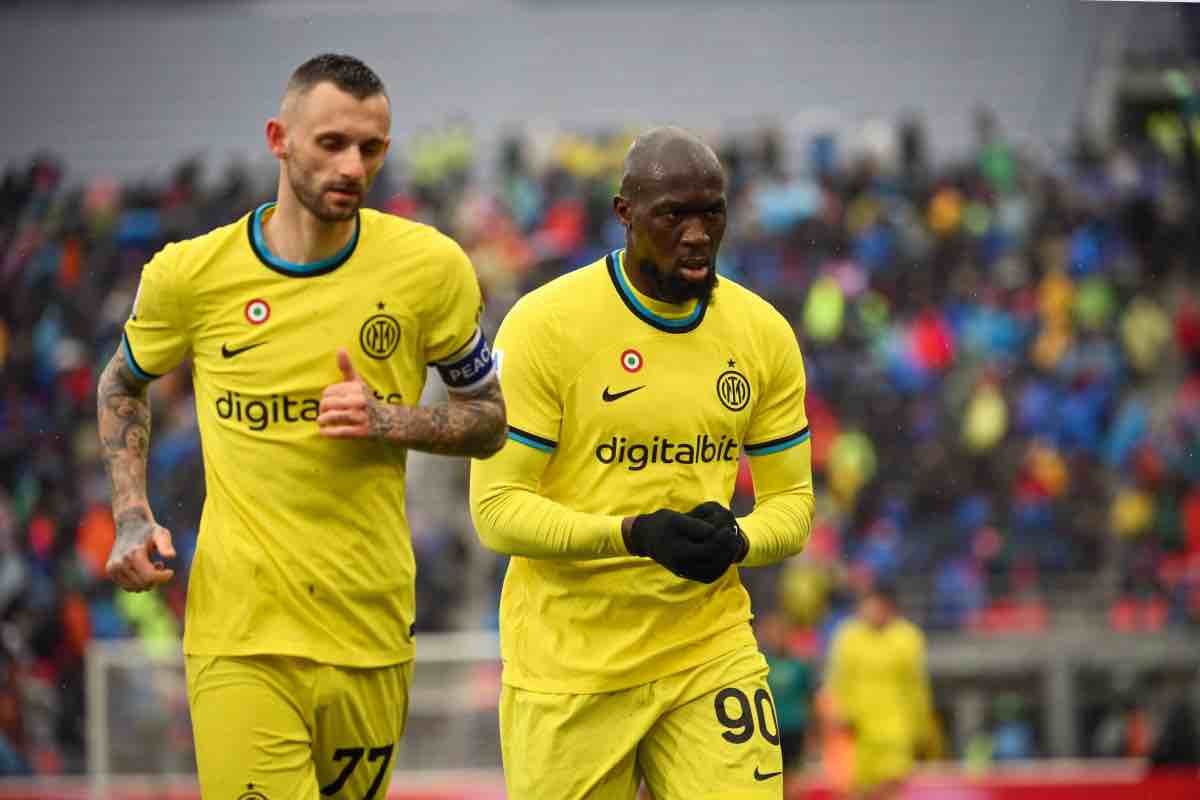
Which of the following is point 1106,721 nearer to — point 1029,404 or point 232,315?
point 1029,404

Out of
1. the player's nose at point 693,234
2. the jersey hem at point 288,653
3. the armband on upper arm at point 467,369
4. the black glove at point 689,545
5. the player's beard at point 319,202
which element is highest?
the player's beard at point 319,202

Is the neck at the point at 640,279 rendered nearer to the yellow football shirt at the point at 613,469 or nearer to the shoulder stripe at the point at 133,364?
the yellow football shirt at the point at 613,469

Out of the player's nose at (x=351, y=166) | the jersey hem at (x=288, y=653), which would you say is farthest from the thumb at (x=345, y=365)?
the jersey hem at (x=288, y=653)

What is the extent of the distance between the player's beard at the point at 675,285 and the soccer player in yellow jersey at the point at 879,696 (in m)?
8.59

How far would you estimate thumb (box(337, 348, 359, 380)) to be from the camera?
4.64 metres

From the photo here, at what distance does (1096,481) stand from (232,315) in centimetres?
1377

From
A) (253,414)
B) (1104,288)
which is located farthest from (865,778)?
(253,414)

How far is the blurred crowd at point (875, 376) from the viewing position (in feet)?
47.6

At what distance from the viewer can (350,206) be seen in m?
4.65

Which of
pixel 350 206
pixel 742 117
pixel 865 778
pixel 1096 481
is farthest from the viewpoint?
pixel 742 117

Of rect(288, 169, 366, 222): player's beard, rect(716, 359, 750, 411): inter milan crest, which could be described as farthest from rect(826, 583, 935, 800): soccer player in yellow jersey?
rect(288, 169, 366, 222): player's beard

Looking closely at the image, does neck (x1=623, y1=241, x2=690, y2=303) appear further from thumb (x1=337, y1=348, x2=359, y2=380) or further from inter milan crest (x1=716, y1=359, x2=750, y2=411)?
thumb (x1=337, y1=348, x2=359, y2=380)

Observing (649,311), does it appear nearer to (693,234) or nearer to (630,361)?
(630,361)

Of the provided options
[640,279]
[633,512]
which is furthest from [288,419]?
[640,279]
